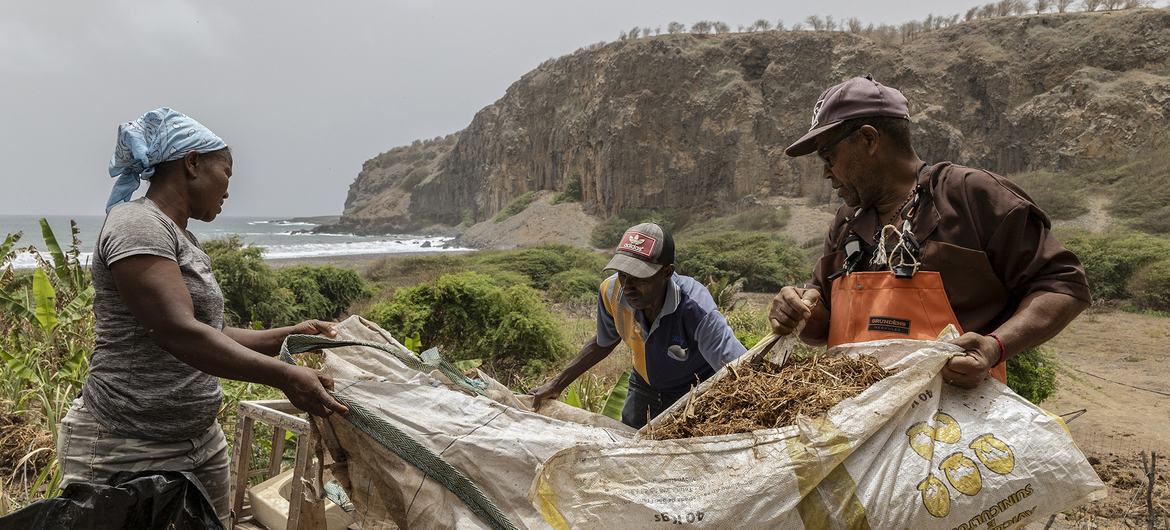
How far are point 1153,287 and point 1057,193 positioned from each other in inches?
675

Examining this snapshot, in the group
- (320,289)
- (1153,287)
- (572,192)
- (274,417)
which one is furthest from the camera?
(572,192)

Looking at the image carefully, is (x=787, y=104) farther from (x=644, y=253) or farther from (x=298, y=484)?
(x=298, y=484)

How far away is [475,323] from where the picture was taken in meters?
8.30

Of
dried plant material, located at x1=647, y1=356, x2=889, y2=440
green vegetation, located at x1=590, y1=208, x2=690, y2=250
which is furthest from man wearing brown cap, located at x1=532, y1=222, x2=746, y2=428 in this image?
green vegetation, located at x1=590, y1=208, x2=690, y2=250

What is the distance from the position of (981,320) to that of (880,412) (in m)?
0.52

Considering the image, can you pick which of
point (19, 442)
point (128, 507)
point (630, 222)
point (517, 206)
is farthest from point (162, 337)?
point (517, 206)

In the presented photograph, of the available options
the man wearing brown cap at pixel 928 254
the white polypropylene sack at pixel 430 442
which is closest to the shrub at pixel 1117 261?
the man wearing brown cap at pixel 928 254

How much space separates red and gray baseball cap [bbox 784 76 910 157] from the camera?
185 centimetres

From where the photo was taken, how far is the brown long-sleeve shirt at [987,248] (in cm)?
168

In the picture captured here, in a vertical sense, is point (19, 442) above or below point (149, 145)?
below

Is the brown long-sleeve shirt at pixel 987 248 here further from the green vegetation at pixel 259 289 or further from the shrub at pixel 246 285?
the shrub at pixel 246 285

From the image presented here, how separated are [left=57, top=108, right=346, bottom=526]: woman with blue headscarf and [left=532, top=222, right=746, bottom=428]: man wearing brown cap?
1245 millimetres

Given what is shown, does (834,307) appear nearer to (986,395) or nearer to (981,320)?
(981,320)

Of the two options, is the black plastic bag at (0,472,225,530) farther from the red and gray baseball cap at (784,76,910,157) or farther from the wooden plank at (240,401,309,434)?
the red and gray baseball cap at (784,76,910,157)
